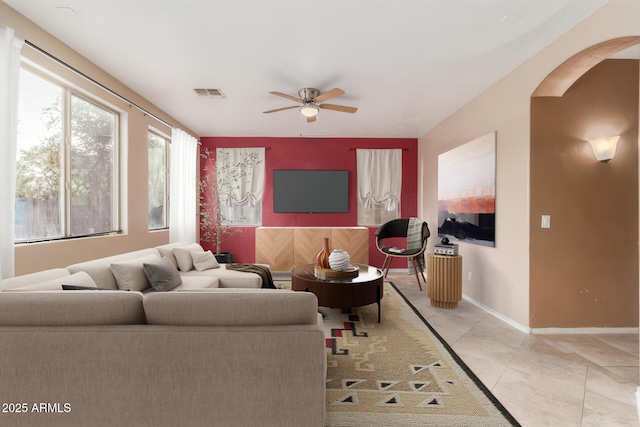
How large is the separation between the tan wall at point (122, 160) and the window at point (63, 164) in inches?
4.8

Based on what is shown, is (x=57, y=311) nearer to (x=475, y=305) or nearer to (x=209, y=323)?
(x=209, y=323)

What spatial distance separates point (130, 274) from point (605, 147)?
4.40 meters

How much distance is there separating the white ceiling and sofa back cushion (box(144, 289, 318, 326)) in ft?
6.60

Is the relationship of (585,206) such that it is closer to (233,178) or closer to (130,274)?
(130,274)

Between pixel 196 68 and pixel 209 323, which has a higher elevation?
pixel 196 68

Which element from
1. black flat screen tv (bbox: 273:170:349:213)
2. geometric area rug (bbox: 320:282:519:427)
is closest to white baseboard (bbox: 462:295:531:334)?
geometric area rug (bbox: 320:282:519:427)

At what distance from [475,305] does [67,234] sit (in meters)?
4.59

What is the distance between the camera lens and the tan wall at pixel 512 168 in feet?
8.62

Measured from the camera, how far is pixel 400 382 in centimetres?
209

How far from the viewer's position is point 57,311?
4.54ft

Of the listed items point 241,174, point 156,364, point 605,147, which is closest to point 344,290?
point 156,364

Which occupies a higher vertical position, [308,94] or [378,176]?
[308,94]

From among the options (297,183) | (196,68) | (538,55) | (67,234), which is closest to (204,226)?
(297,183)

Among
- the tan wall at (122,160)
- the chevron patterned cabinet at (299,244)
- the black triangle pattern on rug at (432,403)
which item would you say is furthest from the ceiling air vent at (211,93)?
the black triangle pattern on rug at (432,403)
